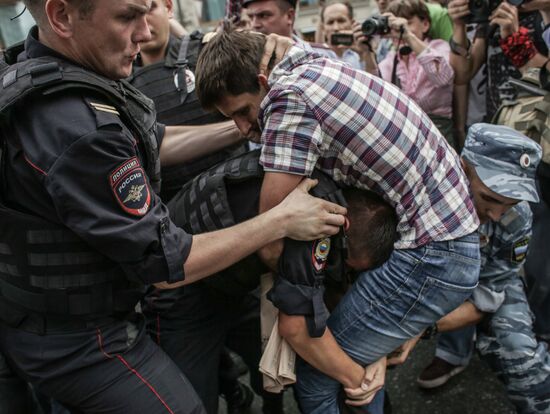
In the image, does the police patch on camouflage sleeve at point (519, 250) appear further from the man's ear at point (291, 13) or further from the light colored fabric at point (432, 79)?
the man's ear at point (291, 13)

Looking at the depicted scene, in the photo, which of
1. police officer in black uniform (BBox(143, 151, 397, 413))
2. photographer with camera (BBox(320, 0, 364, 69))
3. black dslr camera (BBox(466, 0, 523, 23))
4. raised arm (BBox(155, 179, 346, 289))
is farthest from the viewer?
photographer with camera (BBox(320, 0, 364, 69))

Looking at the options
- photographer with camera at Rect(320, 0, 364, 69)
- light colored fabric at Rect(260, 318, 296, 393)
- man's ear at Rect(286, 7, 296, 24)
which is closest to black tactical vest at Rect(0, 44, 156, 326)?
light colored fabric at Rect(260, 318, 296, 393)

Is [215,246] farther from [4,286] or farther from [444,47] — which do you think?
[444,47]

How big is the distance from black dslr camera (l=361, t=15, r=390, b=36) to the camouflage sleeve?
169cm

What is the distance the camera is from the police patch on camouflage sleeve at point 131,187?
3.80 ft

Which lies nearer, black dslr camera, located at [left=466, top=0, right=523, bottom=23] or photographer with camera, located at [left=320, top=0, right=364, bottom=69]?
black dslr camera, located at [left=466, top=0, right=523, bottom=23]

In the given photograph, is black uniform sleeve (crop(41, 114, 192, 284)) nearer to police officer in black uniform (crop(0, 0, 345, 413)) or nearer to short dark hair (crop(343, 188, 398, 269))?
police officer in black uniform (crop(0, 0, 345, 413))

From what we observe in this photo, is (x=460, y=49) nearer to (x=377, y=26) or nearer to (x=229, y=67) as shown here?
(x=377, y=26)

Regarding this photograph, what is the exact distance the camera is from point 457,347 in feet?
7.99

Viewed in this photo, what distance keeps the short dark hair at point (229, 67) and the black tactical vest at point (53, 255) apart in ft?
0.86

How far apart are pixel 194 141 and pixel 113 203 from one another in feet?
2.73

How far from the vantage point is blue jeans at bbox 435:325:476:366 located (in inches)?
95.3

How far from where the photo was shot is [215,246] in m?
1.33

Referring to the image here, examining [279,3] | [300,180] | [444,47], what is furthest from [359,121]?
[444,47]
